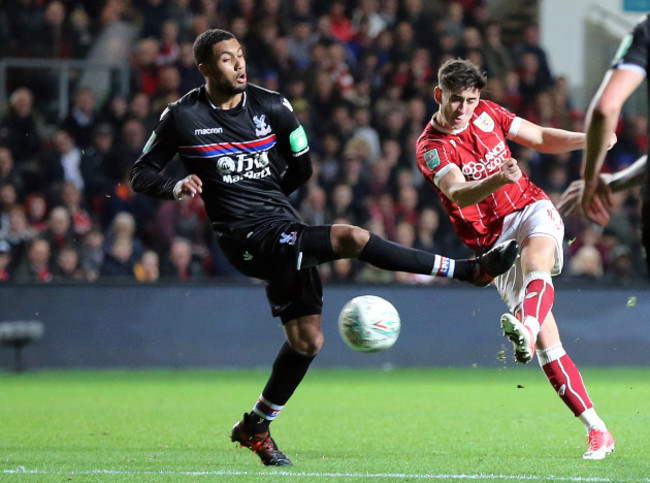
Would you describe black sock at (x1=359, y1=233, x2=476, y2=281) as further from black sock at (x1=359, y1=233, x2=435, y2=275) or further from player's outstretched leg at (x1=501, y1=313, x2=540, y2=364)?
player's outstretched leg at (x1=501, y1=313, x2=540, y2=364)

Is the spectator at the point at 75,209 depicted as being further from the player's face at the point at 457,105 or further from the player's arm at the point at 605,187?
the player's arm at the point at 605,187

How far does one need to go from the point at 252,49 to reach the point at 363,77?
67.3 inches

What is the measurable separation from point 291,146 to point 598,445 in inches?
94.8

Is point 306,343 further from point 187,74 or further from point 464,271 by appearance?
point 187,74

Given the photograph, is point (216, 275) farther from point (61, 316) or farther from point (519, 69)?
point (519, 69)

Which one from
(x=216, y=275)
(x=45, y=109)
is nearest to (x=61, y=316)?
(x=216, y=275)

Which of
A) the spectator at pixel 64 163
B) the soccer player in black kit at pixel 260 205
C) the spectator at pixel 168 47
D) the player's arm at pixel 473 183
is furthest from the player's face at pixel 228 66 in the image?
the spectator at pixel 168 47

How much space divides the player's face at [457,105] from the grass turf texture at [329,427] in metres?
1.61

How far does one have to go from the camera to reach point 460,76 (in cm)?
646

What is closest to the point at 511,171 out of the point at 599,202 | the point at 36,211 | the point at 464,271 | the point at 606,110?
the point at 464,271

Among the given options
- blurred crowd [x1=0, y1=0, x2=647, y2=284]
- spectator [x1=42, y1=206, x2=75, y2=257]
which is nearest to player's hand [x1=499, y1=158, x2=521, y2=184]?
blurred crowd [x1=0, y1=0, x2=647, y2=284]

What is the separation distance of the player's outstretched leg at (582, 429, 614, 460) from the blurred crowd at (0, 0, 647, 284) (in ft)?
24.5

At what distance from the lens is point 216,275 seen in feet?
45.4

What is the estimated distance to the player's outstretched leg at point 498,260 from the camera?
611 cm
